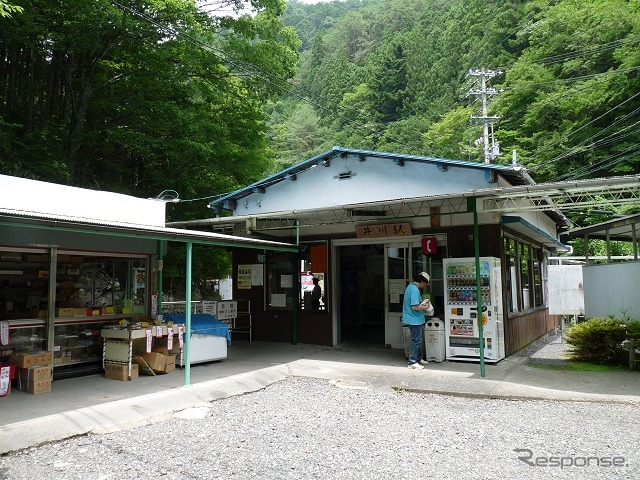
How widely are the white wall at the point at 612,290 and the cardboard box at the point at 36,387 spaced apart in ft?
33.5

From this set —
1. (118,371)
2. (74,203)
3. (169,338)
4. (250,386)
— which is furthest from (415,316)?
(74,203)

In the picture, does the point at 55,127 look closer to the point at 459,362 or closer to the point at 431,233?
the point at 431,233

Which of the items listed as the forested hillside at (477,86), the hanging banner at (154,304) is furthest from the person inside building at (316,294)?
the forested hillside at (477,86)

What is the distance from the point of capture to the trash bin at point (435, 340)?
9.21 meters

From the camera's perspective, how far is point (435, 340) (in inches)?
364

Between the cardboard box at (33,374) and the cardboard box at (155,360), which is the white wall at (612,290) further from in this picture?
the cardboard box at (33,374)

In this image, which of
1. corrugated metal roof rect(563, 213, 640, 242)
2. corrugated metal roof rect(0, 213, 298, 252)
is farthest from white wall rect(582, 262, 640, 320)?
corrugated metal roof rect(0, 213, 298, 252)

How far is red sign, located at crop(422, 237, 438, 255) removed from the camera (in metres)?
9.96

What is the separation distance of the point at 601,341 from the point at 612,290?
144 centimetres

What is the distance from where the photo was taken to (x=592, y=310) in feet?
33.4

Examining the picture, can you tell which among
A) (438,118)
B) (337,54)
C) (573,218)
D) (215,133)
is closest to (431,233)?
(215,133)

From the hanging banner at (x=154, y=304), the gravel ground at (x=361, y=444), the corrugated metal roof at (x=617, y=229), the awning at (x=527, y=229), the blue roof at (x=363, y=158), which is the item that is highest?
the blue roof at (x=363, y=158)

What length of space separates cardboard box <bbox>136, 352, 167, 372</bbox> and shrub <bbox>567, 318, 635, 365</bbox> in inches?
305

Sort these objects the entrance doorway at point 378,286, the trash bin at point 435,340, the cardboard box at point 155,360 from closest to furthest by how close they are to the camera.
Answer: the cardboard box at point 155,360
the trash bin at point 435,340
the entrance doorway at point 378,286
